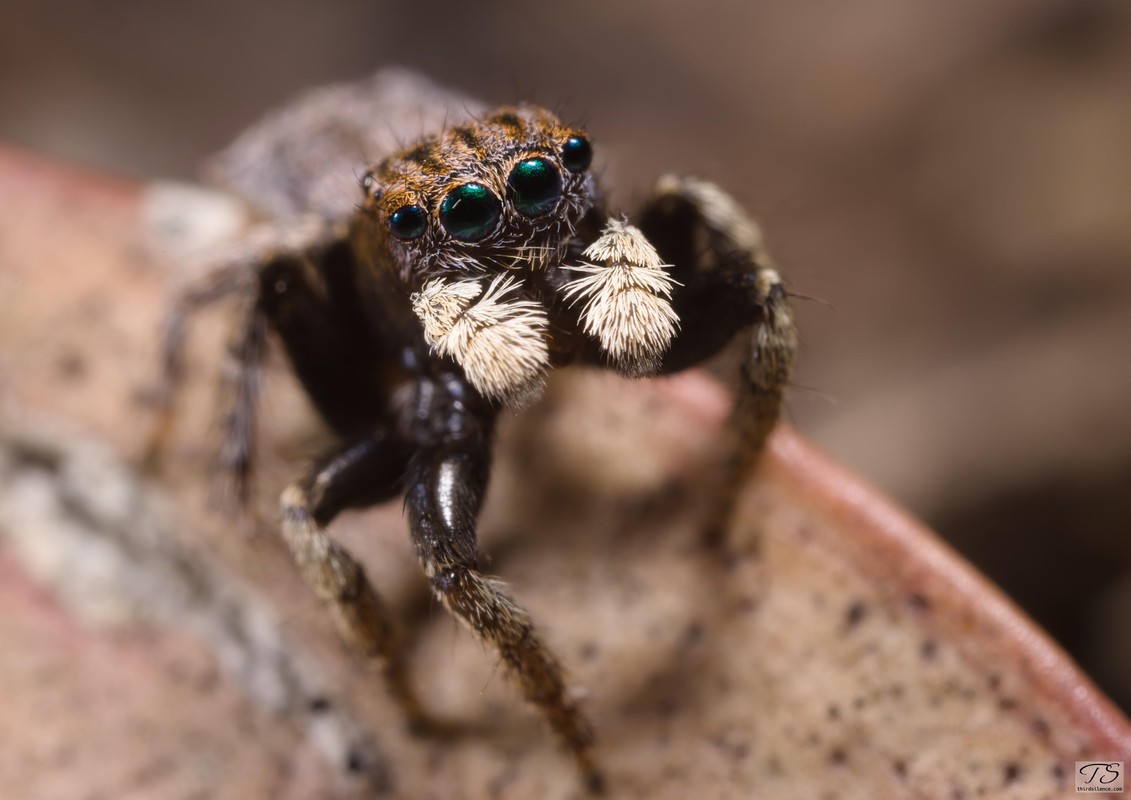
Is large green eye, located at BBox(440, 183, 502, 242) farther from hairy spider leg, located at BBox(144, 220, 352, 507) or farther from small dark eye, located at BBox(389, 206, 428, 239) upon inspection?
hairy spider leg, located at BBox(144, 220, 352, 507)

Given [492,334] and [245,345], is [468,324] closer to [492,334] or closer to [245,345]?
[492,334]

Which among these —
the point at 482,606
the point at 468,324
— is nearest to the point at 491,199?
the point at 468,324

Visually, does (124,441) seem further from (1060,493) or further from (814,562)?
(1060,493)
